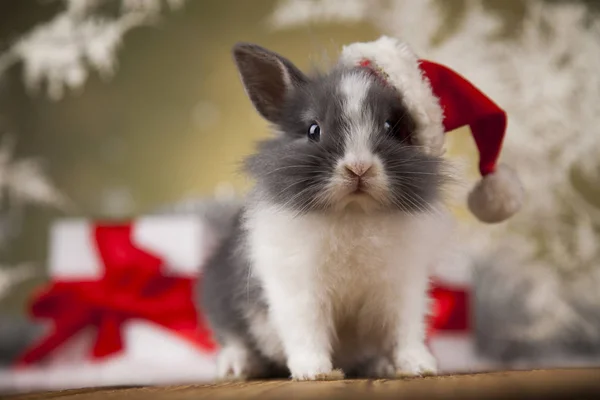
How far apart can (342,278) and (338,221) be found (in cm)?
7

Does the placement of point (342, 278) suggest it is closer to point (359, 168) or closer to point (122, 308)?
point (359, 168)

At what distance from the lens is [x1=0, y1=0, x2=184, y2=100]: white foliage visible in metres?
1.72

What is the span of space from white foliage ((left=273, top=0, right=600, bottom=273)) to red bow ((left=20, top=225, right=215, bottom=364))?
0.76m

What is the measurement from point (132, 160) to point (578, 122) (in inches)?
49.9

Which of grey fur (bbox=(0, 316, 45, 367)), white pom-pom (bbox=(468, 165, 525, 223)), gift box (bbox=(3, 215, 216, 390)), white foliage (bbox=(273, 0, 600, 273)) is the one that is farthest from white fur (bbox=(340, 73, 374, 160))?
grey fur (bbox=(0, 316, 45, 367))

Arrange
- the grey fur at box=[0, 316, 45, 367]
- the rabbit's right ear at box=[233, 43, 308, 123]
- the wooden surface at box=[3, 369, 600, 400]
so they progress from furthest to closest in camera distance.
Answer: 1. the grey fur at box=[0, 316, 45, 367]
2. the rabbit's right ear at box=[233, 43, 308, 123]
3. the wooden surface at box=[3, 369, 600, 400]

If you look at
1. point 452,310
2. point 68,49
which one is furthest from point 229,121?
point 452,310

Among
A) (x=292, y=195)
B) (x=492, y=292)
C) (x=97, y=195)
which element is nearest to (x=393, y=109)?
(x=292, y=195)

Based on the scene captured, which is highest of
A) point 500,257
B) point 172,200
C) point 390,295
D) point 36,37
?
point 36,37

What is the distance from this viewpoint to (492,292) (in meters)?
1.52

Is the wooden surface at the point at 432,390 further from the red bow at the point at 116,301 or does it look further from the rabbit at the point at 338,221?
the red bow at the point at 116,301

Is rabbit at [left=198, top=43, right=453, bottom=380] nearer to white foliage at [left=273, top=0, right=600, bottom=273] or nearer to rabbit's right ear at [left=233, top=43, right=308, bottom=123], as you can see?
rabbit's right ear at [left=233, top=43, right=308, bottom=123]

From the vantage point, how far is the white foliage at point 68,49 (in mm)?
1716

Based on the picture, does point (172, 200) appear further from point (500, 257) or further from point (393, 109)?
point (393, 109)
